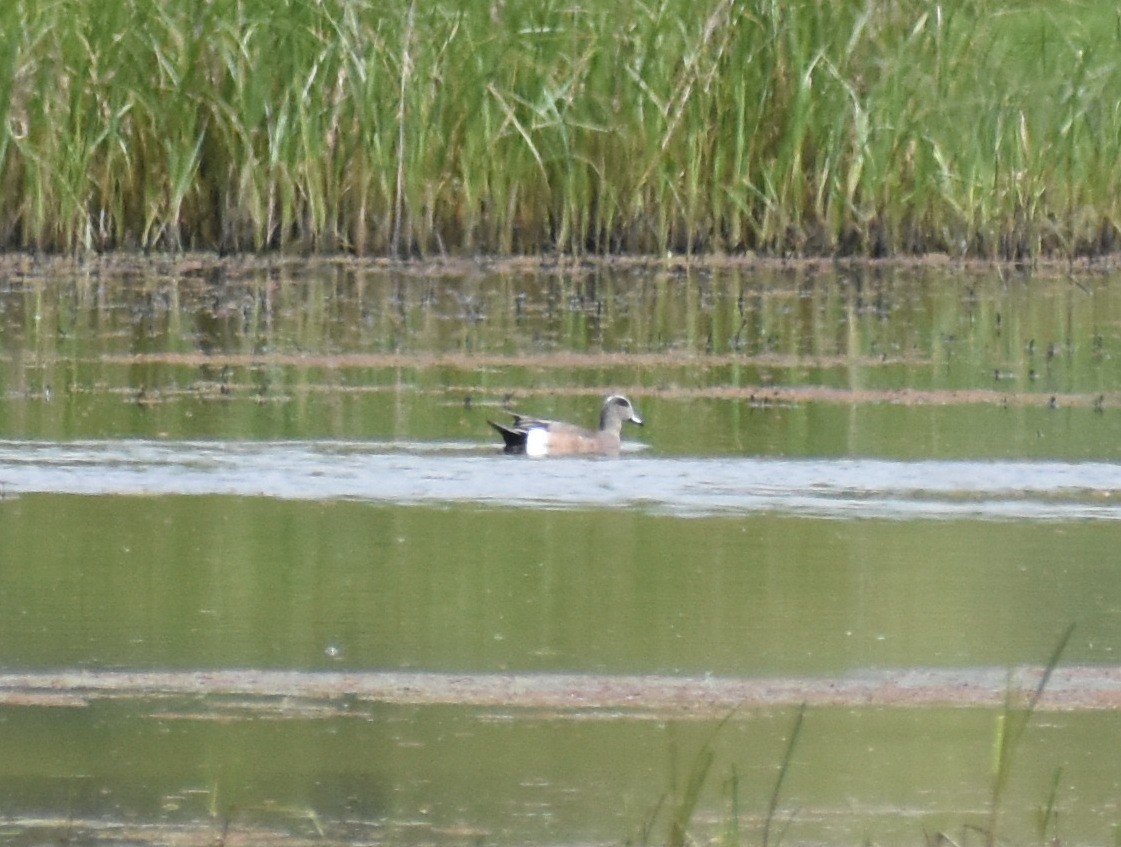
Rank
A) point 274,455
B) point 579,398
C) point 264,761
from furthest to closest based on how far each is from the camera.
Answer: point 579,398 < point 274,455 < point 264,761

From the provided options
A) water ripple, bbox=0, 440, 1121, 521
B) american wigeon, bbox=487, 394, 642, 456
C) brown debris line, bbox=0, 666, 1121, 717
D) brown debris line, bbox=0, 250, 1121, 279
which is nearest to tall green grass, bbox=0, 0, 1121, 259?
brown debris line, bbox=0, 250, 1121, 279

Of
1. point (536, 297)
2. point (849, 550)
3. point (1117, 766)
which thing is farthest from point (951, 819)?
point (536, 297)

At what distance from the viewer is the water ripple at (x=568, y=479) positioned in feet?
27.5

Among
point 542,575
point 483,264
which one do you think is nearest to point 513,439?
point 542,575

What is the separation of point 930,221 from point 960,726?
33.4 feet

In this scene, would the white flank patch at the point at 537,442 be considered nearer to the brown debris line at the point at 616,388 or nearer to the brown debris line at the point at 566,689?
the brown debris line at the point at 616,388

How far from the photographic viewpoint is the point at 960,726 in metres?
5.55

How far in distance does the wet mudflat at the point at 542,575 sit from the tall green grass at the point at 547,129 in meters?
1.60

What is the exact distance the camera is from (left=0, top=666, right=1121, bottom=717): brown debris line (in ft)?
18.5

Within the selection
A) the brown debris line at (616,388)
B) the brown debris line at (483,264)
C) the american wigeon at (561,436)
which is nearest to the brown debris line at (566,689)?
the american wigeon at (561,436)

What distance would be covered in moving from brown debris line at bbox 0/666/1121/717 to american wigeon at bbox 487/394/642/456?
338 centimetres

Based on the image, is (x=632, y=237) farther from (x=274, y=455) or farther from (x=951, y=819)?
(x=951, y=819)

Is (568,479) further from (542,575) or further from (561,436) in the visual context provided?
(542,575)

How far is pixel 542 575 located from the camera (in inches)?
279
